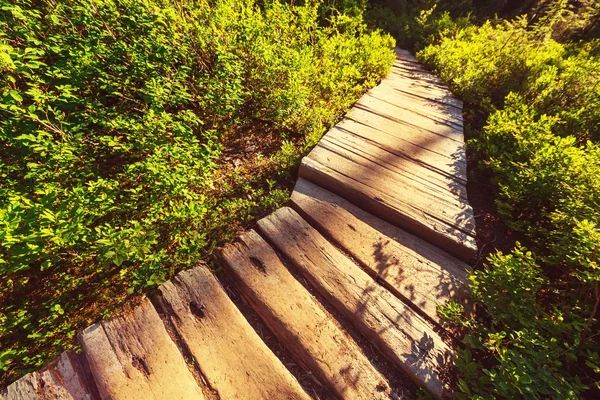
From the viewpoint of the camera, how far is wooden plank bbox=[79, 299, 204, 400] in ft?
5.55

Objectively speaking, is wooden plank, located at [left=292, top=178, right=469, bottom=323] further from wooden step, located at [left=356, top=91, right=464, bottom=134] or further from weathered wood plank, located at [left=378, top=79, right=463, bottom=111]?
weathered wood plank, located at [left=378, top=79, right=463, bottom=111]

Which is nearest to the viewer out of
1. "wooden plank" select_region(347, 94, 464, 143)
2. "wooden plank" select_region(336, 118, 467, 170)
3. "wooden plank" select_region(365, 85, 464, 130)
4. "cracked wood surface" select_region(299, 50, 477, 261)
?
"cracked wood surface" select_region(299, 50, 477, 261)

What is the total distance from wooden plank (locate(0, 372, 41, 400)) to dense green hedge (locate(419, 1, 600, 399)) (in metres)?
2.87

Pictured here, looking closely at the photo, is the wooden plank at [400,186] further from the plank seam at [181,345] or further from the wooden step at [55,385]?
the wooden step at [55,385]

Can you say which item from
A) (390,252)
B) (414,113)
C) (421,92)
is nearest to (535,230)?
(390,252)

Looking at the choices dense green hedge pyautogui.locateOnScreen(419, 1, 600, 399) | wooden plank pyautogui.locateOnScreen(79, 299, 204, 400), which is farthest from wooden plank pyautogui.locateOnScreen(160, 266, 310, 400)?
dense green hedge pyautogui.locateOnScreen(419, 1, 600, 399)

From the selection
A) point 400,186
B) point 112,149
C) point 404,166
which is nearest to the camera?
point 112,149

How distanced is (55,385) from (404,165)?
395 centimetres

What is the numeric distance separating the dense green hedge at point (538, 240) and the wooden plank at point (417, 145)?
1.31 ft

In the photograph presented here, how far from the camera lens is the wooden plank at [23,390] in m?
1.62

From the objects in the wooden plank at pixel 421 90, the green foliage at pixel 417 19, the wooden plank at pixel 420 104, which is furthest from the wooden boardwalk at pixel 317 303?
the green foliage at pixel 417 19

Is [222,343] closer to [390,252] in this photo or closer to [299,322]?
[299,322]

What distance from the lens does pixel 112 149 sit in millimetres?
2775

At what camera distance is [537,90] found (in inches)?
168
